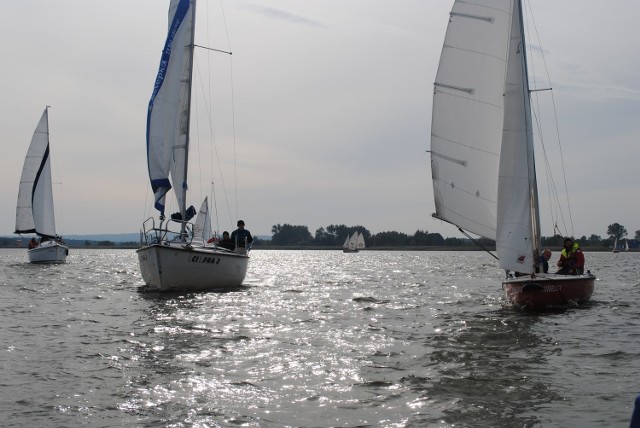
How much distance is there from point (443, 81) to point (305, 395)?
48.5ft

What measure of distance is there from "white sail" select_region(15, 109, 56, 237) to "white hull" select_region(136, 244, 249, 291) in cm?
2556

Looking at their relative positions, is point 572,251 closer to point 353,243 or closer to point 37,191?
point 37,191

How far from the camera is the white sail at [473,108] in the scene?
69.9ft

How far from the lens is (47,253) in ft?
154

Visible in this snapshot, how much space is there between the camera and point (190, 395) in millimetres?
9094

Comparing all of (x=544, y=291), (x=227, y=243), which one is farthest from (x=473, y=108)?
(x=227, y=243)

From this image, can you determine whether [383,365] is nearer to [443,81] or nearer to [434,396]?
[434,396]

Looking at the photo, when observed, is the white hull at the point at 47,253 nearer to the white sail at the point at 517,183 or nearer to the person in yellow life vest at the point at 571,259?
the white sail at the point at 517,183

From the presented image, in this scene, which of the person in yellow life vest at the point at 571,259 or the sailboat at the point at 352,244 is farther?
the sailboat at the point at 352,244

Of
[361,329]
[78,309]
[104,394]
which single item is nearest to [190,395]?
[104,394]

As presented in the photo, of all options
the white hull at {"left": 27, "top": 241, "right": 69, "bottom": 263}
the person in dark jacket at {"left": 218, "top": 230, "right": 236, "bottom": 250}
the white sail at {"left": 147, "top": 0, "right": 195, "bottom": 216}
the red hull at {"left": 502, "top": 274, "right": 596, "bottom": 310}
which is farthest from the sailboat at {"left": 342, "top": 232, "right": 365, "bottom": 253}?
the red hull at {"left": 502, "top": 274, "right": 596, "bottom": 310}

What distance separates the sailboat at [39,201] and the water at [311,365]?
28050mm

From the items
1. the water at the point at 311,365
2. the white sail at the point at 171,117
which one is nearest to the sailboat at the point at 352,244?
the white sail at the point at 171,117

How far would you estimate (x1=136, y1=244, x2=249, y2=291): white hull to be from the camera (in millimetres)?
22141
